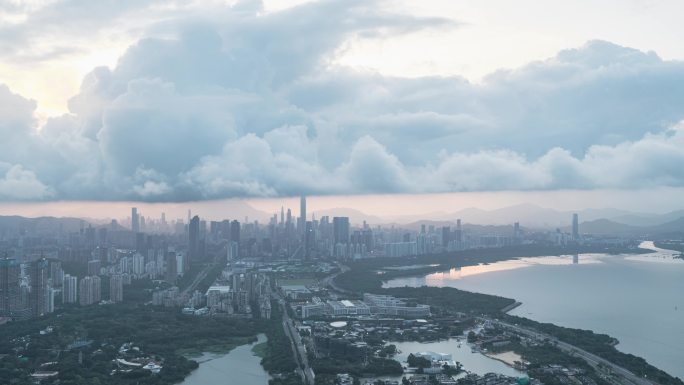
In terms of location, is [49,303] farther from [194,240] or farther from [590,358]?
[194,240]

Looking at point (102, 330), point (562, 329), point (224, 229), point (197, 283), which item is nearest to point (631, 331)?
point (562, 329)

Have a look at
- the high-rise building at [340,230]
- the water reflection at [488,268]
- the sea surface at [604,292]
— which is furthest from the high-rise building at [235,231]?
the sea surface at [604,292]

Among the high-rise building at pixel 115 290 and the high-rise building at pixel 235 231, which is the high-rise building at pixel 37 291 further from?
the high-rise building at pixel 235 231

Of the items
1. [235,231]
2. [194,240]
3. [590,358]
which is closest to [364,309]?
[590,358]

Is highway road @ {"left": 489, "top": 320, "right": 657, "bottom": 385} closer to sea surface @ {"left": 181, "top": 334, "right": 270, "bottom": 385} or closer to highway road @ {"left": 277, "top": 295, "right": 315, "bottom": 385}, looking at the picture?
highway road @ {"left": 277, "top": 295, "right": 315, "bottom": 385}

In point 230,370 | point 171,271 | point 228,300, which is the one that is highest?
point 171,271
